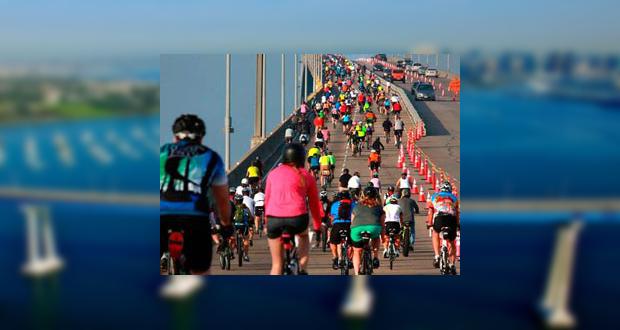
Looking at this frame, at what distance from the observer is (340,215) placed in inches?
527

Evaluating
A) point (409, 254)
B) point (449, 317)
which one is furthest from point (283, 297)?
point (409, 254)

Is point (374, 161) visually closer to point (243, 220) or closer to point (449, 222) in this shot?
point (449, 222)

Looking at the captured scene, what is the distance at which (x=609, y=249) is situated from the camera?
441 inches

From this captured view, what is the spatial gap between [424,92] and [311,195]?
4363 mm

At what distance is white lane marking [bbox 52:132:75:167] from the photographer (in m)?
11.5

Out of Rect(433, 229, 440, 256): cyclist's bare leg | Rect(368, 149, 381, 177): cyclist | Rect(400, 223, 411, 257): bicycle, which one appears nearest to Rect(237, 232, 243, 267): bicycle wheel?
Rect(368, 149, 381, 177): cyclist

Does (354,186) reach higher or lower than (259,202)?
higher

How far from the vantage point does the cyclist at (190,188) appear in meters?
9.46

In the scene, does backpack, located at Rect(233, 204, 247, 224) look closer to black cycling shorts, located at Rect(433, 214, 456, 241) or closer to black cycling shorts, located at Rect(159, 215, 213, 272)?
black cycling shorts, located at Rect(433, 214, 456, 241)

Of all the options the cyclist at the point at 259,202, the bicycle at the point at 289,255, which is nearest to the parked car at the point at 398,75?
the cyclist at the point at 259,202

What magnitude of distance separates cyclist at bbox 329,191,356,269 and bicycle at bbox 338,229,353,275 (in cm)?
2

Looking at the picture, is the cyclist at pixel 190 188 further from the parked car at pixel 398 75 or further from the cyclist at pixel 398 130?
the cyclist at pixel 398 130

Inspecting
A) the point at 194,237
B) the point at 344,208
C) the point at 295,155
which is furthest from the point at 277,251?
the point at 344,208

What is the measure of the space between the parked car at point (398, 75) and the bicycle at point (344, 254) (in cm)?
173
